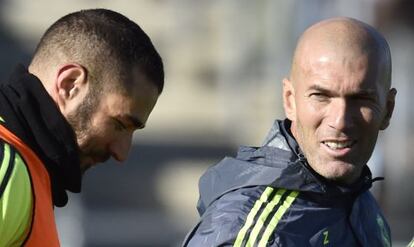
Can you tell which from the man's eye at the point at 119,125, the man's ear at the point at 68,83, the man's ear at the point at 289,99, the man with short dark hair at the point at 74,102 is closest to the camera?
the man with short dark hair at the point at 74,102

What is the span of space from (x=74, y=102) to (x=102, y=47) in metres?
0.21

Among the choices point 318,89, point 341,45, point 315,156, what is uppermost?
point 341,45

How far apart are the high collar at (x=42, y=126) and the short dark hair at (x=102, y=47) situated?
15 cm

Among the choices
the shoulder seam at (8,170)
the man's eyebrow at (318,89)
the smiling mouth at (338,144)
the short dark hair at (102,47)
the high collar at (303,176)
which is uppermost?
the short dark hair at (102,47)

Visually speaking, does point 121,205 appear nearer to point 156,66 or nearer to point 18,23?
point 18,23

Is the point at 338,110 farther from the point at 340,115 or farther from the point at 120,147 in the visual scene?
the point at 120,147

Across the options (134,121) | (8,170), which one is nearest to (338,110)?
(134,121)

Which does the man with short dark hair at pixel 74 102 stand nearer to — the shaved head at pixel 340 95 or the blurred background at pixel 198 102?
the shaved head at pixel 340 95

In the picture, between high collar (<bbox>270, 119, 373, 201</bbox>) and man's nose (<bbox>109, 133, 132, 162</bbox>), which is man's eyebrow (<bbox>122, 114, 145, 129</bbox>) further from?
high collar (<bbox>270, 119, 373, 201</bbox>)

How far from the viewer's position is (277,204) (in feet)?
12.2

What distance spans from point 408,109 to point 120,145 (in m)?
6.21

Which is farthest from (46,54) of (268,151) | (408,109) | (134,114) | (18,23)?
(18,23)

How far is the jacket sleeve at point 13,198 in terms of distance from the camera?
3082 mm

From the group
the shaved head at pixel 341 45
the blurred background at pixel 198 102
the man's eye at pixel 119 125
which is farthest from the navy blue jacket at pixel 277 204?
the blurred background at pixel 198 102
